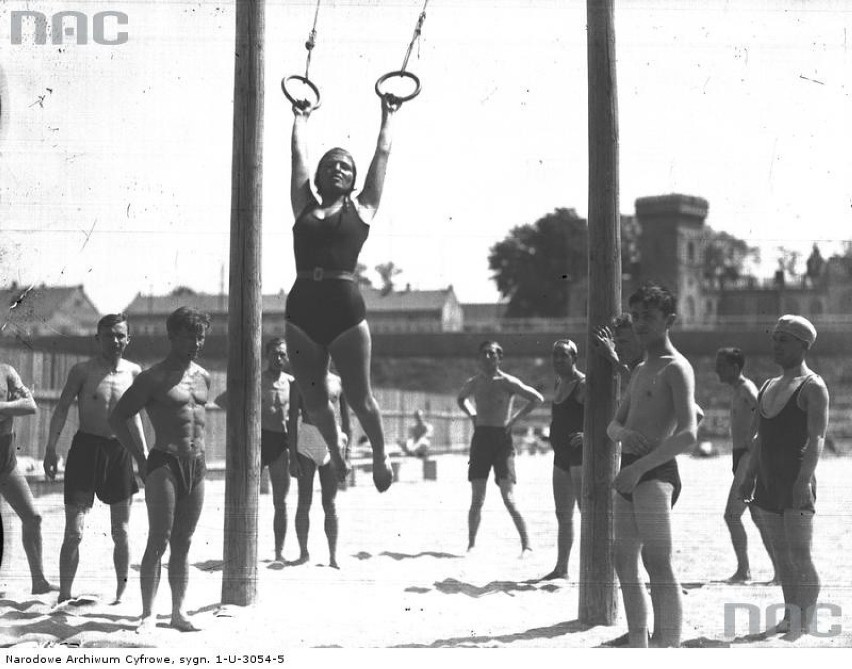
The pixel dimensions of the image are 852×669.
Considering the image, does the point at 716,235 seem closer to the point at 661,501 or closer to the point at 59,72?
the point at 661,501

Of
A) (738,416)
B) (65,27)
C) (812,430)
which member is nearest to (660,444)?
(812,430)

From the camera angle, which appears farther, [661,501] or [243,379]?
[243,379]

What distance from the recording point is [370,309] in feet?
18.9

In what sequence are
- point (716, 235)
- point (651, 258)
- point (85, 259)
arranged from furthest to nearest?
point (651, 258), point (716, 235), point (85, 259)

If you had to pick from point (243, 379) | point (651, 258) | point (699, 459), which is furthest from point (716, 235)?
point (699, 459)

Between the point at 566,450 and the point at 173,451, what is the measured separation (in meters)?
2.58

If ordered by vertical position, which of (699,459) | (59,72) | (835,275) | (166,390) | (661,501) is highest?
(59,72)

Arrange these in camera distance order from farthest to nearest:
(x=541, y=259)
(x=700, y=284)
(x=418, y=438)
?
1. (x=418, y=438)
2. (x=700, y=284)
3. (x=541, y=259)

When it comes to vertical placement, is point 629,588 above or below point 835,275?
below

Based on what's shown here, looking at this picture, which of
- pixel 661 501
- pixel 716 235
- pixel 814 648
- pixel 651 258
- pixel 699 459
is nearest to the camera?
pixel 661 501

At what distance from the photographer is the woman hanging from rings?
544 centimetres

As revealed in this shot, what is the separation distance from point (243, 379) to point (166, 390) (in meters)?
0.59

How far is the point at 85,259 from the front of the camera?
236 inches

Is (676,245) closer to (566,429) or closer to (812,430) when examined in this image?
(566,429)
